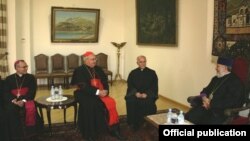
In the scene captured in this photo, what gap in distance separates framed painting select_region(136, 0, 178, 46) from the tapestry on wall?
1.48 m

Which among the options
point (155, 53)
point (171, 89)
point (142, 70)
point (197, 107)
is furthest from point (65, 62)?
point (197, 107)

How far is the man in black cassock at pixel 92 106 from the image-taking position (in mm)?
4090

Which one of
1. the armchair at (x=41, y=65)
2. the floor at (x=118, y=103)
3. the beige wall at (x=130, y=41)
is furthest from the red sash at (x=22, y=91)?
the armchair at (x=41, y=65)

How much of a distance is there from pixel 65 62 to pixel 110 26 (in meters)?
1.93

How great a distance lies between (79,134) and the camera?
430cm

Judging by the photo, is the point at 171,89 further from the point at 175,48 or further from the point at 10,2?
the point at 10,2

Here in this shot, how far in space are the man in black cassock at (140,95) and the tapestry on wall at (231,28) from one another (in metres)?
1.24

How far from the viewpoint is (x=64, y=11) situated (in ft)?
27.8

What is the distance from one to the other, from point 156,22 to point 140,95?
2.84 metres

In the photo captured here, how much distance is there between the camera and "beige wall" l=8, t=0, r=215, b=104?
210 inches

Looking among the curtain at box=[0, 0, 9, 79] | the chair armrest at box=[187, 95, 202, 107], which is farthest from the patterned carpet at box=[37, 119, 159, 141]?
the curtain at box=[0, 0, 9, 79]

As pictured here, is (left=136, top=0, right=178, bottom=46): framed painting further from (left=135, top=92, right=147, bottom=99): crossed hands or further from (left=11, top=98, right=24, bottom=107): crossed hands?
(left=11, top=98, right=24, bottom=107): crossed hands

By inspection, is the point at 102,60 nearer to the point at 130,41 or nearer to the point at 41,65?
the point at 130,41

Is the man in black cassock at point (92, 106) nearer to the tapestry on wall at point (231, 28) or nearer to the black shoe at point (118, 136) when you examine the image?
the black shoe at point (118, 136)
